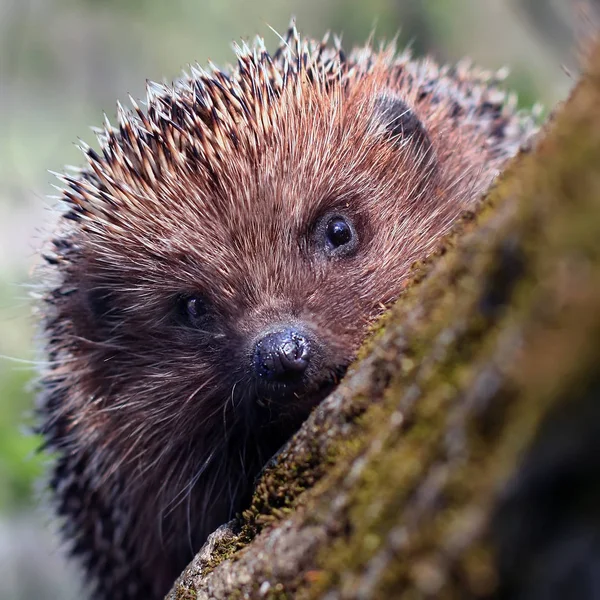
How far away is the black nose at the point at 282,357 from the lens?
6.49 ft

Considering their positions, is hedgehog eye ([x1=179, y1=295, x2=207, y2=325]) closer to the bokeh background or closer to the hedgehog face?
the hedgehog face

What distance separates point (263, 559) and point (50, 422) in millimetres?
1902

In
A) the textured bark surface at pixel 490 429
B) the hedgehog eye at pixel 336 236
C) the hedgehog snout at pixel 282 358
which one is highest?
the hedgehog eye at pixel 336 236

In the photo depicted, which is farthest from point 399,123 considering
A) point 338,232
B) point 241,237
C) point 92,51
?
point 92,51

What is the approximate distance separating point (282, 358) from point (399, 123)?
1.17 m

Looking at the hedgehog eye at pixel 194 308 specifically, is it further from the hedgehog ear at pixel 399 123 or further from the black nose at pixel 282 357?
Result: the hedgehog ear at pixel 399 123

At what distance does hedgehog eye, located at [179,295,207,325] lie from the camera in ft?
8.06

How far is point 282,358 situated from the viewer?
198 centimetres

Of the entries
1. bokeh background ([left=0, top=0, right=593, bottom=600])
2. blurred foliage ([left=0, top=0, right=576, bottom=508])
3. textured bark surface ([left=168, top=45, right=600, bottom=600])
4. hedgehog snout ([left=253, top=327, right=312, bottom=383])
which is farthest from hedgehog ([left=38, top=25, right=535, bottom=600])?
blurred foliage ([left=0, top=0, right=576, bottom=508])

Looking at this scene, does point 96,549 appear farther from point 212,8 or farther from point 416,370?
point 212,8

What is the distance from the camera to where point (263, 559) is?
1.40 meters

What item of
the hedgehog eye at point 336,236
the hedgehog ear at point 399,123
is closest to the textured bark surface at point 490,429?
the hedgehog eye at point 336,236

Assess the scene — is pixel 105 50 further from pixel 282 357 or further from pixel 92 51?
pixel 282 357

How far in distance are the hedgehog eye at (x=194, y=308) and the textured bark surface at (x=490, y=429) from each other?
1.16 meters
